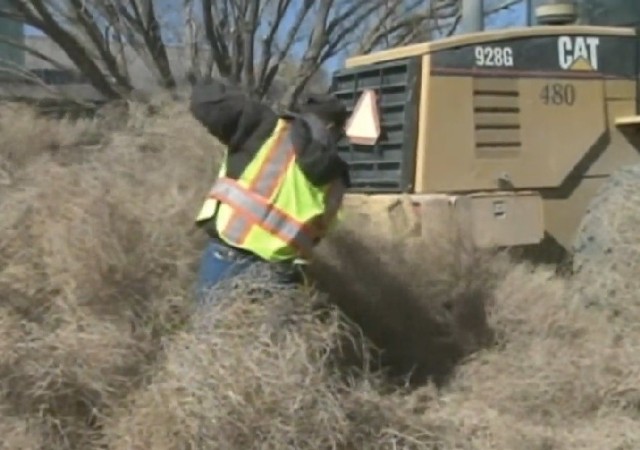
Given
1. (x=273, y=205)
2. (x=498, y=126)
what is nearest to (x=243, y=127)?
(x=273, y=205)

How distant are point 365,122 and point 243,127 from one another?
1757mm

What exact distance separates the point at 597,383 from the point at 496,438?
783mm

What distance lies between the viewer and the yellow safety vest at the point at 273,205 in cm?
552

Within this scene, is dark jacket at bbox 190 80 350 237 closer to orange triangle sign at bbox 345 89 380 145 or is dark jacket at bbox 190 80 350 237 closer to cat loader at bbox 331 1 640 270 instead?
cat loader at bbox 331 1 640 270

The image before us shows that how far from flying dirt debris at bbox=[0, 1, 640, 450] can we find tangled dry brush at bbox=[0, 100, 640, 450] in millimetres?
11

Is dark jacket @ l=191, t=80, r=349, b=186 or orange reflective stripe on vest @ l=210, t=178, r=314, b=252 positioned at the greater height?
dark jacket @ l=191, t=80, r=349, b=186

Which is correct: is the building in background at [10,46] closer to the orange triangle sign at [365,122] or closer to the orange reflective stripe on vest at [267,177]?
the orange triangle sign at [365,122]

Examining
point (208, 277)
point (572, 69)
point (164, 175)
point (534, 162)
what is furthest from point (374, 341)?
point (572, 69)

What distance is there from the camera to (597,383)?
5.71 metres

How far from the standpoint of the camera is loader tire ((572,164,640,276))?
6.65m

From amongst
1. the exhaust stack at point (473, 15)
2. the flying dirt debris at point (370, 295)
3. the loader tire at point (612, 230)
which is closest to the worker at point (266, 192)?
the flying dirt debris at point (370, 295)

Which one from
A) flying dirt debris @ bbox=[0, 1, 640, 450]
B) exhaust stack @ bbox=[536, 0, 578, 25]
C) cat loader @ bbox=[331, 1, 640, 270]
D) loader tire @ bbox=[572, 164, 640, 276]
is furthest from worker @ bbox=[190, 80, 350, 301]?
exhaust stack @ bbox=[536, 0, 578, 25]

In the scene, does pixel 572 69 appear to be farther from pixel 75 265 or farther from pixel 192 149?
pixel 75 265

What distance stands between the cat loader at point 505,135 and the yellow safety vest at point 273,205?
1371 mm
